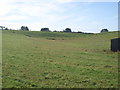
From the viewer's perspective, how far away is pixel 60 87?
12.5 metres

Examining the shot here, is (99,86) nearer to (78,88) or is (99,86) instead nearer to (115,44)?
(78,88)

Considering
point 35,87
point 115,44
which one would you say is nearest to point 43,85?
point 35,87

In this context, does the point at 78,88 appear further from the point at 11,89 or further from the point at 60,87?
the point at 11,89

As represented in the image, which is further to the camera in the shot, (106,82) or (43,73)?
(43,73)

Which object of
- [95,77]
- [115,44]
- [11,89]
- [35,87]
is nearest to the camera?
[11,89]

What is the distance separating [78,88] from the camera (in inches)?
491

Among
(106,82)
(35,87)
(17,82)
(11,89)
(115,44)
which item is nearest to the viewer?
(11,89)

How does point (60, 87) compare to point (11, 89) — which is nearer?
point (11, 89)

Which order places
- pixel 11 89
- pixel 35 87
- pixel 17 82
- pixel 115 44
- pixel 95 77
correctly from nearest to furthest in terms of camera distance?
pixel 11 89 → pixel 35 87 → pixel 17 82 → pixel 95 77 → pixel 115 44

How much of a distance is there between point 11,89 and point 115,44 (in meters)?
35.4

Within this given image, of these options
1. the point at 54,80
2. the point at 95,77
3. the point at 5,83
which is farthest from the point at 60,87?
the point at 95,77

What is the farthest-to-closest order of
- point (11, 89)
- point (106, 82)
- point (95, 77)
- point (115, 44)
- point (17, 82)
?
point (115, 44) → point (95, 77) → point (106, 82) → point (17, 82) → point (11, 89)

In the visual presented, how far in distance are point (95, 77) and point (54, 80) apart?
3.47 m

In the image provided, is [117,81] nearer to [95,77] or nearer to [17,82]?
[95,77]
